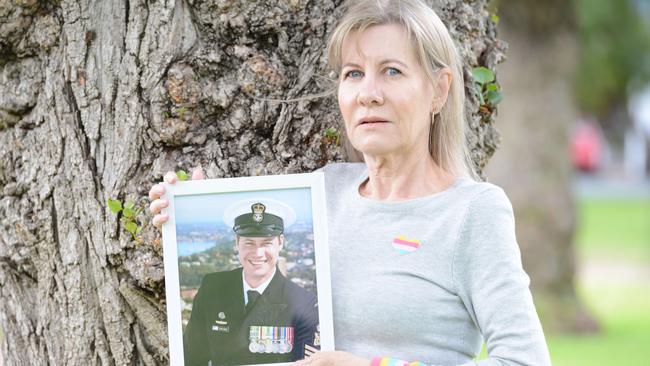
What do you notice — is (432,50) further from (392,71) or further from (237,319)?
(237,319)

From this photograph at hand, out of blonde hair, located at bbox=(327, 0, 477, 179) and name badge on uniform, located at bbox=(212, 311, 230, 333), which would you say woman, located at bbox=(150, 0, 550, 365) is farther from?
name badge on uniform, located at bbox=(212, 311, 230, 333)

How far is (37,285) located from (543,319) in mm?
7408

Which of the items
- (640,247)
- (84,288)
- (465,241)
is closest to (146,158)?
(84,288)

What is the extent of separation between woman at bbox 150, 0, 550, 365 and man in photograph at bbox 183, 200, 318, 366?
0.09 m

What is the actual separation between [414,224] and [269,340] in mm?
490

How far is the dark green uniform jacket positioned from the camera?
101 inches

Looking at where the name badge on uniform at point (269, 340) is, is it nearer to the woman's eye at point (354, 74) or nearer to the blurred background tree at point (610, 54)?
the woman's eye at point (354, 74)

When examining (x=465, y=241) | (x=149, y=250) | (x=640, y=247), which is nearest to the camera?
(x=465, y=241)

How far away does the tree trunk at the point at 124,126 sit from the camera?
2.90 m

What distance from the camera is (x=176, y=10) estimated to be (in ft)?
9.68

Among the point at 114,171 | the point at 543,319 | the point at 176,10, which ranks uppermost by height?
the point at 176,10

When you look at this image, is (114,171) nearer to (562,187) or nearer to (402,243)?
(402,243)

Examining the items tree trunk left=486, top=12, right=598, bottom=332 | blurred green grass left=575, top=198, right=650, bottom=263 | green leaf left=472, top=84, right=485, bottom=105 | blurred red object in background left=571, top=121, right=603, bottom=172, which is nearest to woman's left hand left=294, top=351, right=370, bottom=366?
green leaf left=472, top=84, right=485, bottom=105

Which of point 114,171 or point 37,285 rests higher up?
point 114,171
